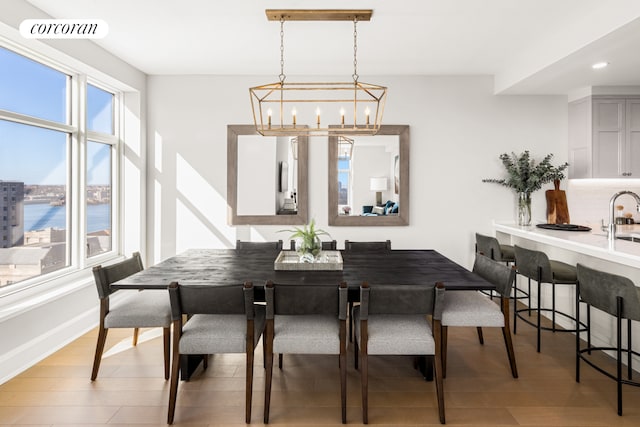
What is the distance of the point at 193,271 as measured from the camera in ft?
8.77

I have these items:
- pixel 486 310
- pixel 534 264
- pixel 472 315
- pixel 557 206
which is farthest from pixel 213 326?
pixel 557 206

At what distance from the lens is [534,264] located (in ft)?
10.1

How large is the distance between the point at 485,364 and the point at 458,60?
296cm

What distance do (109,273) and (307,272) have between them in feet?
4.56

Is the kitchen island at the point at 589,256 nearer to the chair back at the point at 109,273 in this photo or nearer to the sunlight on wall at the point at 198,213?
the sunlight on wall at the point at 198,213

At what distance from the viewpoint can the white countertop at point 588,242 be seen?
2.52 m

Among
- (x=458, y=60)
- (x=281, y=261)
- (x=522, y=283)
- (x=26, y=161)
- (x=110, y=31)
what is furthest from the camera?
(x=522, y=283)

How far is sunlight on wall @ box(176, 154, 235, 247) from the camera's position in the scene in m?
4.50

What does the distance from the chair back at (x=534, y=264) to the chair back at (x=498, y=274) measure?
0.52 m

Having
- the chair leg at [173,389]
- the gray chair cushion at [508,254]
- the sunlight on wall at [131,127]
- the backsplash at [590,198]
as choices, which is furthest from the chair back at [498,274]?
the sunlight on wall at [131,127]

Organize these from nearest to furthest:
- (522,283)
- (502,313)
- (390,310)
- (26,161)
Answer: (390,310)
(502,313)
(26,161)
(522,283)

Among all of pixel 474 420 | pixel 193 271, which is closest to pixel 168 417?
pixel 193 271

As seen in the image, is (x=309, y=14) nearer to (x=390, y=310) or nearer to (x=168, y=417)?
(x=390, y=310)

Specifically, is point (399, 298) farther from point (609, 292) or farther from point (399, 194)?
point (399, 194)
